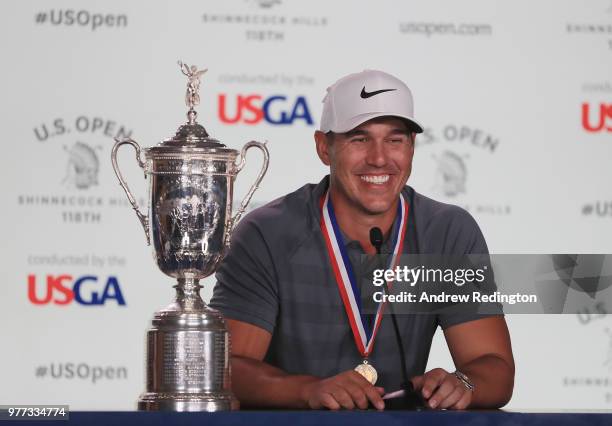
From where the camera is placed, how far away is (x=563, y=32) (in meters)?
4.83

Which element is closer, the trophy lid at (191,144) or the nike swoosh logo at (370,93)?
the trophy lid at (191,144)

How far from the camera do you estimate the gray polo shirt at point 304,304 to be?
272 cm

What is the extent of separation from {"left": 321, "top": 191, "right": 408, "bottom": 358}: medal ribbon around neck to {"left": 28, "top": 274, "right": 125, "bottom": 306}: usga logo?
1983 mm

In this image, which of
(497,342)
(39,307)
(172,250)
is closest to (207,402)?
(172,250)

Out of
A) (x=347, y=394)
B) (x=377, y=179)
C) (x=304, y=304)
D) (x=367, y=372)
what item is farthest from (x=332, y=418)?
(x=377, y=179)

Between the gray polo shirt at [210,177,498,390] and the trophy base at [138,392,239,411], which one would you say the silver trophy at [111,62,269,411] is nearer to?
the trophy base at [138,392,239,411]

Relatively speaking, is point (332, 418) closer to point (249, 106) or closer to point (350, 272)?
point (350, 272)

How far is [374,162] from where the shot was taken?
2.74 metres

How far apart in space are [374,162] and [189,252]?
0.65 m

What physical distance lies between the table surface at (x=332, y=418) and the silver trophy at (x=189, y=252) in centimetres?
25

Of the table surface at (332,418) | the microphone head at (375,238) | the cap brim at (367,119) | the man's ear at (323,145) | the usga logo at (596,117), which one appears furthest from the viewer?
the usga logo at (596,117)

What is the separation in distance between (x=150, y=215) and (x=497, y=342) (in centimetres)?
86

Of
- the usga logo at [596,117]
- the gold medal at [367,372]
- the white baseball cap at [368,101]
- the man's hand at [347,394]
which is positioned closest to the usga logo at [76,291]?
the usga logo at [596,117]

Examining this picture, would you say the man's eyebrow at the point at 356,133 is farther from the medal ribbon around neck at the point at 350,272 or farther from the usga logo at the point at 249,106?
the usga logo at the point at 249,106
